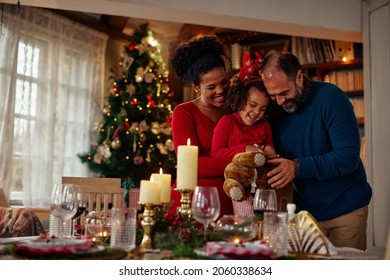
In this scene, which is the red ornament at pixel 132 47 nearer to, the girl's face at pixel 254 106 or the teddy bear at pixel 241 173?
the girl's face at pixel 254 106

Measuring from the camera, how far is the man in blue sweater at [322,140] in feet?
5.65

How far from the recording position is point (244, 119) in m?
1.84

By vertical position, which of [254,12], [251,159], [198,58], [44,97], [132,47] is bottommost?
[251,159]

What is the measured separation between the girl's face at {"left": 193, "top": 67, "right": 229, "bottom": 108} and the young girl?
4cm

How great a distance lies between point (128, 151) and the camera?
454 cm

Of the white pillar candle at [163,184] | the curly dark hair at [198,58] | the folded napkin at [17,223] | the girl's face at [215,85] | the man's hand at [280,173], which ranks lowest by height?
the folded napkin at [17,223]

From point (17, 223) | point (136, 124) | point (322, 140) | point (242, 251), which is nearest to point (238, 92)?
point (322, 140)

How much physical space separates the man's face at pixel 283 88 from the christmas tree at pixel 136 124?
2.83 metres

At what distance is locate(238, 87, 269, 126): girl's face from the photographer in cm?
176

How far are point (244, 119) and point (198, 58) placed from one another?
0.30m

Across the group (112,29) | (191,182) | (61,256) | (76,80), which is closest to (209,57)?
(191,182)

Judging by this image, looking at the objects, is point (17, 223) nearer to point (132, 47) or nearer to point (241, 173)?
point (241, 173)

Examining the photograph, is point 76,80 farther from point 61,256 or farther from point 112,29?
point 61,256

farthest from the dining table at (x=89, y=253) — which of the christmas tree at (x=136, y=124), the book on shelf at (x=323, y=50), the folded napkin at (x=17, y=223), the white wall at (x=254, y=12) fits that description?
the book on shelf at (x=323, y=50)
